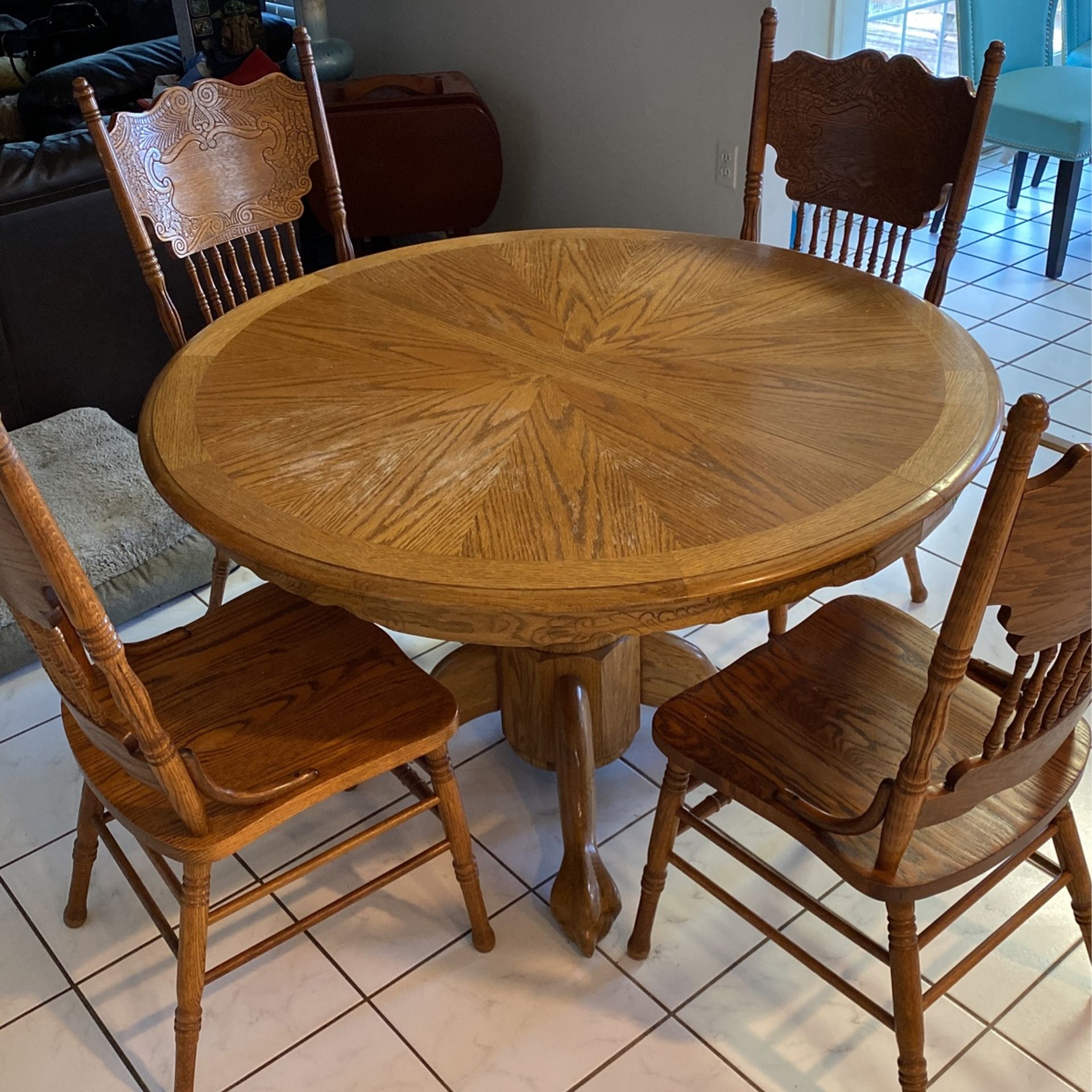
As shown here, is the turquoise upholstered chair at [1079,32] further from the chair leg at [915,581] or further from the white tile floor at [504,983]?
the white tile floor at [504,983]

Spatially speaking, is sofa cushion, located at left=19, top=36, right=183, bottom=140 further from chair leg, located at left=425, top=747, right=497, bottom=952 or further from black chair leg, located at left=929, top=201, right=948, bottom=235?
chair leg, located at left=425, top=747, right=497, bottom=952

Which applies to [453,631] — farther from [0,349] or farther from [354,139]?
[354,139]

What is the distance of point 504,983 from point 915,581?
1.22 metres

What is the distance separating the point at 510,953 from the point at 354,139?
2524 mm

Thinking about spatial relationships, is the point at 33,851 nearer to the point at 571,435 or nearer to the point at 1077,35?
the point at 571,435

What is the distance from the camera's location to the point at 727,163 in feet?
10.5

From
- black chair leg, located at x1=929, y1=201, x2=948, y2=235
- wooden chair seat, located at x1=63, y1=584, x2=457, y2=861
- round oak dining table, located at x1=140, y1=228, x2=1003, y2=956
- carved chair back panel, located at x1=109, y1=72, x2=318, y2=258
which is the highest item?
carved chair back panel, located at x1=109, y1=72, x2=318, y2=258

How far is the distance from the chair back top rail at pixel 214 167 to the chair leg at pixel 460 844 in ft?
3.32

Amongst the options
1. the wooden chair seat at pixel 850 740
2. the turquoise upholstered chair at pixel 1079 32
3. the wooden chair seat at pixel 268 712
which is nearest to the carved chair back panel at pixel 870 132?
the wooden chair seat at pixel 850 740

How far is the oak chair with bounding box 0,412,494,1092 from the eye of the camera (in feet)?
3.92

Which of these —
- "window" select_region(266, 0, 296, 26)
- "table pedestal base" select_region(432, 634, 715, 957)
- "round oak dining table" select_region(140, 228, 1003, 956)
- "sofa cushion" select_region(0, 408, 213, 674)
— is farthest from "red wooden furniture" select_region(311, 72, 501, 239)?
"table pedestal base" select_region(432, 634, 715, 957)

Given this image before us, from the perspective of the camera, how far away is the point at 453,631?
1277mm

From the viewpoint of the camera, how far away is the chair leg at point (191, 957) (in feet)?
4.62

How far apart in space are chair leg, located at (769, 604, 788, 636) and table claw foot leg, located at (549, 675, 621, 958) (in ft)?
1.65
